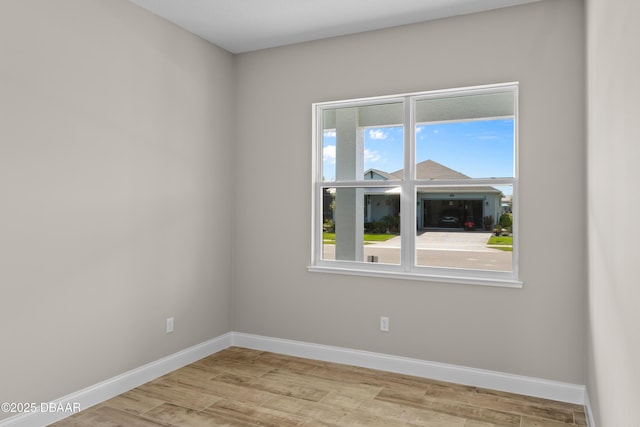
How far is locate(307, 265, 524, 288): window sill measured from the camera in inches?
130

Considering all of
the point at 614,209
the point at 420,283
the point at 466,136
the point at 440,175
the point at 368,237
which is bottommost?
the point at 420,283

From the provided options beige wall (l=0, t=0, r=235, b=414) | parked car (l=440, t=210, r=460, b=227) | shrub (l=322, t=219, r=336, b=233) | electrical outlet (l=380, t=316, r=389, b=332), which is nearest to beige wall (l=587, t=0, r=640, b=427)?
parked car (l=440, t=210, r=460, b=227)

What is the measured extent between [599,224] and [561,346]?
1.20 metres

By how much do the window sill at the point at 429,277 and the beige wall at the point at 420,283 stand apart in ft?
0.16

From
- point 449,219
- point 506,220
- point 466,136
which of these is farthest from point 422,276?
point 466,136

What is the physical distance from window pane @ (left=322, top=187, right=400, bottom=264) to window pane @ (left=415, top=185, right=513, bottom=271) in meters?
0.23

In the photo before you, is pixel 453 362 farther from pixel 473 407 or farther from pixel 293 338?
pixel 293 338

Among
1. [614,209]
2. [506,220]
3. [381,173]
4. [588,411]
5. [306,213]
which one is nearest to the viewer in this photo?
[614,209]

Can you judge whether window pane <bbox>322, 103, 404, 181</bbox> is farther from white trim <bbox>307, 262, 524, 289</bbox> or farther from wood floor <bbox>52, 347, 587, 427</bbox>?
wood floor <bbox>52, 347, 587, 427</bbox>

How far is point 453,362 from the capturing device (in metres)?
3.47

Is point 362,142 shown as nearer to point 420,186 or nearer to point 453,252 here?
point 420,186

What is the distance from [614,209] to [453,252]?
1.80m

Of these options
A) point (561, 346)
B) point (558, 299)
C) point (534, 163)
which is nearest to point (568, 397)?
point (561, 346)

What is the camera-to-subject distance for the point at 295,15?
11.5ft
